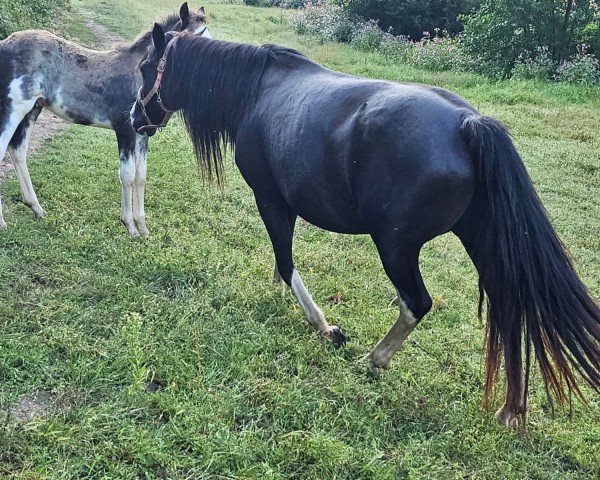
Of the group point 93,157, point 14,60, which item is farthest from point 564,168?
point 14,60

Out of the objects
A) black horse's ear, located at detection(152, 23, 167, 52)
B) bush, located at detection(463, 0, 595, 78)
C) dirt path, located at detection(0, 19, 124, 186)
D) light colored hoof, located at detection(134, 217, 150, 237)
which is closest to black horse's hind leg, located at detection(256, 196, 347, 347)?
black horse's ear, located at detection(152, 23, 167, 52)

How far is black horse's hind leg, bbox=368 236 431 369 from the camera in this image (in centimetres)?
292

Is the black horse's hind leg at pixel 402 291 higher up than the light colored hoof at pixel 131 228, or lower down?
higher up

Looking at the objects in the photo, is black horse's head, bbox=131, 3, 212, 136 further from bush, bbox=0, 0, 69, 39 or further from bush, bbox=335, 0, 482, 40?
bush, bbox=335, 0, 482, 40

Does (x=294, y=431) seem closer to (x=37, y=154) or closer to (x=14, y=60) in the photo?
(x=14, y=60)

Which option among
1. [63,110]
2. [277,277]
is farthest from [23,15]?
[277,277]

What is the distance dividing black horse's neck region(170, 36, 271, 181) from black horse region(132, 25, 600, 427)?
29 cm

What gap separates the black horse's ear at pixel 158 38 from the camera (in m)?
4.04

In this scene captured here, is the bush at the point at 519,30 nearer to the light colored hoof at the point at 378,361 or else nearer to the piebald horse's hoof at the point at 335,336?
the piebald horse's hoof at the point at 335,336

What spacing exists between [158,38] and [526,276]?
9.77 ft

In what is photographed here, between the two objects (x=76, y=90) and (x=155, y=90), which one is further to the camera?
(x=76, y=90)

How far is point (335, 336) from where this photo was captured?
3607mm

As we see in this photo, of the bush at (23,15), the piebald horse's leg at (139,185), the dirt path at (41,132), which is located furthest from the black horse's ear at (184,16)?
the bush at (23,15)

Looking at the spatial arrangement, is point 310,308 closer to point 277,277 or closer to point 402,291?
point 277,277
